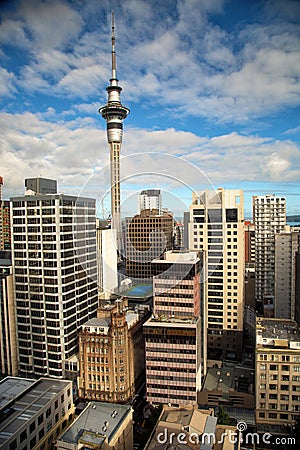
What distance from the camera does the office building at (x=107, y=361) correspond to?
634 cm

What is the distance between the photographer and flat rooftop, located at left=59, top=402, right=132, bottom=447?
3842 mm

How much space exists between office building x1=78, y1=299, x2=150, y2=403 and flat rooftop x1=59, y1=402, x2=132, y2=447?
1617 mm

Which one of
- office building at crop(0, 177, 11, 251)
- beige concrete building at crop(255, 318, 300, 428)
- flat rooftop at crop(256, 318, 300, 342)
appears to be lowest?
beige concrete building at crop(255, 318, 300, 428)

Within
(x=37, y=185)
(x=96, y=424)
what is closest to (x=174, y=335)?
(x=96, y=424)

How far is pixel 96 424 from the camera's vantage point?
4.23m

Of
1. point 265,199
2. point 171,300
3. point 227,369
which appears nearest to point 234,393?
point 227,369

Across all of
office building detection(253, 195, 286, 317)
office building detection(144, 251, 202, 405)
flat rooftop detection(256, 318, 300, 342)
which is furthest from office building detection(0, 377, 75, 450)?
office building detection(253, 195, 286, 317)

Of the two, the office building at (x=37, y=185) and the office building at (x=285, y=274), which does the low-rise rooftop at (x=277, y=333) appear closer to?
the office building at (x=285, y=274)

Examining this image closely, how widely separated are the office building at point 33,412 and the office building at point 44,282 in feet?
7.11

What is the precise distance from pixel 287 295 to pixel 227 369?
5337 mm

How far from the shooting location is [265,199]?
14516mm

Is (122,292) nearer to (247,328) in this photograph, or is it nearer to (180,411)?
(247,328)

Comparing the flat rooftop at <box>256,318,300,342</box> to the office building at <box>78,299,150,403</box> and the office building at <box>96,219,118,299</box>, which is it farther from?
the office building at <box>96,219,118,299</box>

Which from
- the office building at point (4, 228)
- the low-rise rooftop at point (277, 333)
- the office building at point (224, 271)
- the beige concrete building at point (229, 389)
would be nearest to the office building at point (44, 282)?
the beige concrete building at point (229, 389)
